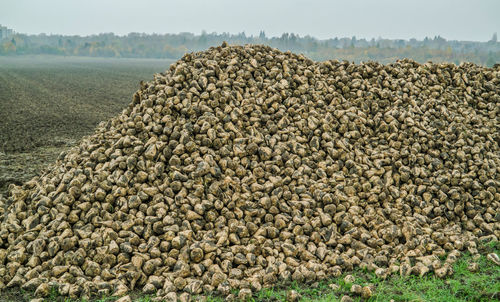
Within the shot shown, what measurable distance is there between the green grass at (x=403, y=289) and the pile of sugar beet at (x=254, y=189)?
100mm

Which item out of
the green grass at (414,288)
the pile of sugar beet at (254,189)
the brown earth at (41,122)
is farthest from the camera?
the brown earth at (41,122)

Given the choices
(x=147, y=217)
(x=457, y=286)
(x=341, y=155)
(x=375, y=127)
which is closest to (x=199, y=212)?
(x=147, y=217)

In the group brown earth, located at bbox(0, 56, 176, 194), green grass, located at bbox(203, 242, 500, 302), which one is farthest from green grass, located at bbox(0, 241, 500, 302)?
→ brown earth, located at bbox(0, 56, 176, 194)

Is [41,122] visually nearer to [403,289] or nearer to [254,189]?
[254,189]

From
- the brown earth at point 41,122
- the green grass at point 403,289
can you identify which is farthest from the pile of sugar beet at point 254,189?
the brown earth at point 41,122

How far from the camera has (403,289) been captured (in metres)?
3.84

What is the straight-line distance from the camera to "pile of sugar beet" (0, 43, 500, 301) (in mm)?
4215

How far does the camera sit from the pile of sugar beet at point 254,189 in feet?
13.8

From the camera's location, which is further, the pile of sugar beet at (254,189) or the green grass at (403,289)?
the pile of sugar beet at (254,189)

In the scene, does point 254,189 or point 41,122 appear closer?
point 254,189

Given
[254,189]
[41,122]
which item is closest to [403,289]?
[254,189]

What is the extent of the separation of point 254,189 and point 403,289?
2.04 metres

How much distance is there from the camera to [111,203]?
15.6 ft

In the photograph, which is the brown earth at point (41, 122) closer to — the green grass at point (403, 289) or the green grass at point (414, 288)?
the green grass at point (403, 289)
